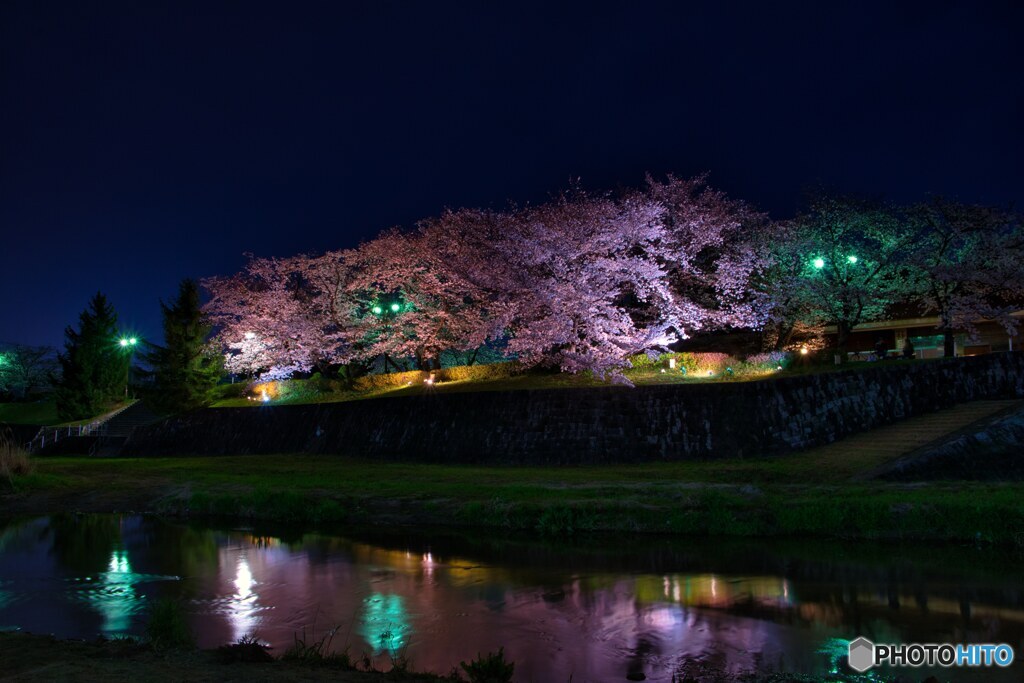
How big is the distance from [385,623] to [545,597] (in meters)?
2.82

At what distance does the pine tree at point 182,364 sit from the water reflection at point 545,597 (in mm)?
27429

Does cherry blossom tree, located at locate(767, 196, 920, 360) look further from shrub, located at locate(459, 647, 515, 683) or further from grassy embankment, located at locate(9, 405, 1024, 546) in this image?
shrub, located at locate(459, 647, 515, 683)

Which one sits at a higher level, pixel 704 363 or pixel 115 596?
pixel 704 363

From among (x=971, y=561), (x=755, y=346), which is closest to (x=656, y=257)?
(x=755, y=346)

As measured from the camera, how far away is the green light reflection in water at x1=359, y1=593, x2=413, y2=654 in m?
9.87

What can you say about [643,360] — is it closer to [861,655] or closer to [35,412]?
[861,655]

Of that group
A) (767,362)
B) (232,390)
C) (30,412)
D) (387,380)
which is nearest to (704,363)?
(767,362)

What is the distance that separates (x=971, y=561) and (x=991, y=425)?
29.4ft

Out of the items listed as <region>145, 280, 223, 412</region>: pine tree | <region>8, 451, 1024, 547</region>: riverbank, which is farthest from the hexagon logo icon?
<region>145, 280, 223, 412</region>: pine tree

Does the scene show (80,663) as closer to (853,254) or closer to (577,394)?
(577,394)

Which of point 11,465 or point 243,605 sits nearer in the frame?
point 243,605

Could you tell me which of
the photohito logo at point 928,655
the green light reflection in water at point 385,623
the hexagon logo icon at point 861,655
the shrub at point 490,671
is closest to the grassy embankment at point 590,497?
the green light reflection in water at point 385,623

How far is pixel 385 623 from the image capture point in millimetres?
10875

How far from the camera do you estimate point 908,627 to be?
10.2 meters
